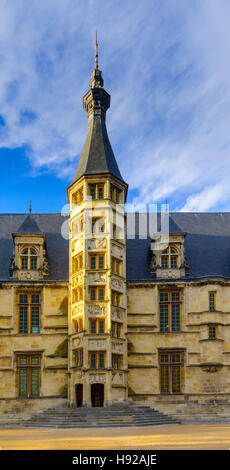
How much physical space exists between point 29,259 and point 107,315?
7875 mm

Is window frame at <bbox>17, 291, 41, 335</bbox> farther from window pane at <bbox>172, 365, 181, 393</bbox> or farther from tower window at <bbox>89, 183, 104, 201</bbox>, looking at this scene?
window pane at <bbox>172, 365, 181, 393</bbox>

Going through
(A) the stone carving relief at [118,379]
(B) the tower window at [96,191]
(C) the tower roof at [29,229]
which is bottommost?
(A) the stone carving relief at [118,379]

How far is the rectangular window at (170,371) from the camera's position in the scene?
38375mm

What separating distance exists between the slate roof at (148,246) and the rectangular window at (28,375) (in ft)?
19.4

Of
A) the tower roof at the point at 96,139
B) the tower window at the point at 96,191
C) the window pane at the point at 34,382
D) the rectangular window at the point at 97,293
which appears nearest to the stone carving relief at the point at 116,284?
the rectangular window at the point at 97,293

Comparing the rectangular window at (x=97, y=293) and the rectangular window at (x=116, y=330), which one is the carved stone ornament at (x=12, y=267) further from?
the rectangular window at (x=116, y=330)

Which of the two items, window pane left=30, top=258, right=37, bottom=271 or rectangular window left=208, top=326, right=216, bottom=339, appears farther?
window pane left=30, top=258, right=37, bottom=271

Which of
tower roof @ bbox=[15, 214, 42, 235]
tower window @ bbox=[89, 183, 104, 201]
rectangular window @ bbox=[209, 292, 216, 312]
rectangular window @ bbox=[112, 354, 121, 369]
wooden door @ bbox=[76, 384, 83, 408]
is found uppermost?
tower window @ bbox=[89, 183, 104, 201]

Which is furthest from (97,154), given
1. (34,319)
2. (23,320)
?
(23,320)

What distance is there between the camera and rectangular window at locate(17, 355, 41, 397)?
124 ft

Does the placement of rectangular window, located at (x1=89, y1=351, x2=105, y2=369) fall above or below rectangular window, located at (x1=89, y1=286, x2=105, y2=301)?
below

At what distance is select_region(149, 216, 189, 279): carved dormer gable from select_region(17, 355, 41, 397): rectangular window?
11.2 meters

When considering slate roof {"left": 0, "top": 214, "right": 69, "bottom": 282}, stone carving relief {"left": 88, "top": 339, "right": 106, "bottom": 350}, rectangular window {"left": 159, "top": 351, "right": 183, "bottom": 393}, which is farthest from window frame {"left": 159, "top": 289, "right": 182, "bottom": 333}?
slate roof {"left": 0, "top": 214, "right": 69, "bottom": 282}
